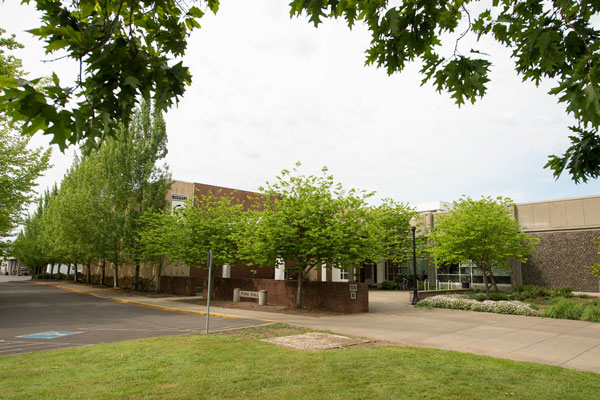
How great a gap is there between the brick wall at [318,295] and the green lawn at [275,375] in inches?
342

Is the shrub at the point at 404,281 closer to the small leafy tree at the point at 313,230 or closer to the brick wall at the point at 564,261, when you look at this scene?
the brick wall at the point at 564,261

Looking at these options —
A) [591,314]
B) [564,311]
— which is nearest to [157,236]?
[564,311]

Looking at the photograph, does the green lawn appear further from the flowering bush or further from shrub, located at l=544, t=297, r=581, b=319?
the flowering bush

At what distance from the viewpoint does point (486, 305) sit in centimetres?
1833

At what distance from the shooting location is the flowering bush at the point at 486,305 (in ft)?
56.2

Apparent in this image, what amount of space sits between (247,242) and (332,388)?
42.4ft

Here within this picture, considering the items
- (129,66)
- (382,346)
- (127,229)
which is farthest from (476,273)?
(129,66)

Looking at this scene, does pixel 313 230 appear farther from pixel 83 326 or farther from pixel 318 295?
pixel 83 326

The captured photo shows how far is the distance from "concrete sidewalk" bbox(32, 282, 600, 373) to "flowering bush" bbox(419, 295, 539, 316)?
0.98 metres

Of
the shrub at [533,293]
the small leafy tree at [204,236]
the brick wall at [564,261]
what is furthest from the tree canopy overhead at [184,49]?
the brick wall at [564,261]

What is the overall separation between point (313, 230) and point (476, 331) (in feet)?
22.9

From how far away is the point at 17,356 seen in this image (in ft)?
27.9

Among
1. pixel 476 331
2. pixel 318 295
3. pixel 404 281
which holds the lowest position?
pixel 476 331

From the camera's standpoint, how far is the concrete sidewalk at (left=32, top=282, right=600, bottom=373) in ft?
30.9
